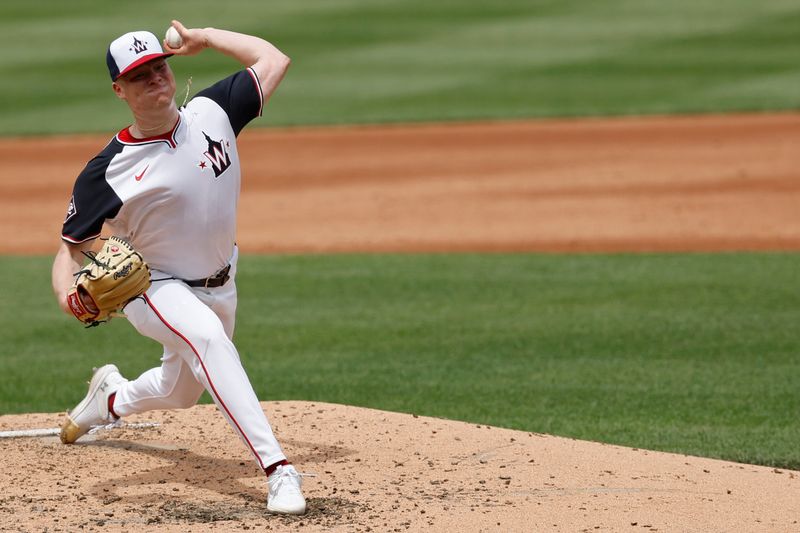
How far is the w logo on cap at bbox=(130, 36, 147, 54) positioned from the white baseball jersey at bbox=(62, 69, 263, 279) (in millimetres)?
355

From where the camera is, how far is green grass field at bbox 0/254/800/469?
7.20 meters

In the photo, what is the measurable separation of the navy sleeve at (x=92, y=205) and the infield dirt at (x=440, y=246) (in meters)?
1.09

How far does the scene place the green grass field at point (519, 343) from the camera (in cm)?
720

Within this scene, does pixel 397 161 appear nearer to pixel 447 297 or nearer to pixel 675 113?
pixel 675 113

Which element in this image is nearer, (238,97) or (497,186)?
(238,97)

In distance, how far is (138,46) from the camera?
5.23 meters

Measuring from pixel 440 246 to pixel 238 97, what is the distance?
22.0 feet

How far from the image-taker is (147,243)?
5395 millimetres

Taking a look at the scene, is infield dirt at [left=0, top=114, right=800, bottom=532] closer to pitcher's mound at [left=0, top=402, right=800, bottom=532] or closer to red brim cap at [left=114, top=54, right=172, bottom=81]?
pitcher's mound at [left=0, top=402, right=800, bottom=532]

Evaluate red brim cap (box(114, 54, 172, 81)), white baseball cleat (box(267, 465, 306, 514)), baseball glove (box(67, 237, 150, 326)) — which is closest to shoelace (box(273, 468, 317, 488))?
white baseball cleat (box(267, 465, 306, 514))

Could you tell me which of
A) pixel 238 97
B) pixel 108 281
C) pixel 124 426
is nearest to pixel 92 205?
pixel 108 281

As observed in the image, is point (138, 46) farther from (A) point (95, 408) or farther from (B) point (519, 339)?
(B) point (519, 339)

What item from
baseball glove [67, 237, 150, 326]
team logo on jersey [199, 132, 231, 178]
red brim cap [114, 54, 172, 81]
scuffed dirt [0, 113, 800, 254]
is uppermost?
red brim cap [114, 54, 172, 81]

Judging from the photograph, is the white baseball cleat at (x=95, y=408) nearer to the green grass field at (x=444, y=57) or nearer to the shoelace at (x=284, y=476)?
the shoelace at (x=284, y=476)
